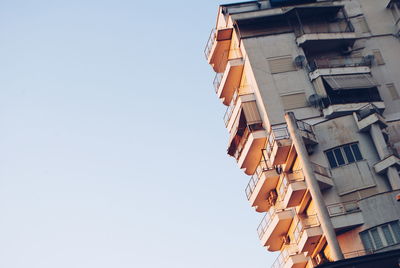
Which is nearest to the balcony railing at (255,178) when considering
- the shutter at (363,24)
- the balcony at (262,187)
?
the balcony at (262,187)

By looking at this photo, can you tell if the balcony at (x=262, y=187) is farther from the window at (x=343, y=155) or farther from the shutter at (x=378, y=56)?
the shutter at (x=378, y=56)

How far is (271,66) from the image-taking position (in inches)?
2176

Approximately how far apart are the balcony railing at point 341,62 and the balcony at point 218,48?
654 centimetres

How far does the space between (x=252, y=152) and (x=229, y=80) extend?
20.0 feet

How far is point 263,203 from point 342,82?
32.6ft

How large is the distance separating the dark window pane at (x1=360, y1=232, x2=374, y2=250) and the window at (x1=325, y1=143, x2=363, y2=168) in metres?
4.98

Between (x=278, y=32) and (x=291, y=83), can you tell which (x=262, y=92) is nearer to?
(x=291, y=83)

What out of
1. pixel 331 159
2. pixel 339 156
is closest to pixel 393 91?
pixel 339 156

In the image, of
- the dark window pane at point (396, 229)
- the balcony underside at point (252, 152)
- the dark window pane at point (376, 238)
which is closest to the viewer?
the dark window pane at point (396, 229)

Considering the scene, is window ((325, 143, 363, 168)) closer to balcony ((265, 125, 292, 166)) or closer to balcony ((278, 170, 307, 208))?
balcony ((278, 170, 307, 208))

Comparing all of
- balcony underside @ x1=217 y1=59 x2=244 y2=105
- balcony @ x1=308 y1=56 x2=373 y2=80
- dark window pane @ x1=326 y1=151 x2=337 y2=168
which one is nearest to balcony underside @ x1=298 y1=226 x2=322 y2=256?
dark window pane @ x1=326 y1=151 x2=337 y2=168

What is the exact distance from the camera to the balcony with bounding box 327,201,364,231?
47.7 m

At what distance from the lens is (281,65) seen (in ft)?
182

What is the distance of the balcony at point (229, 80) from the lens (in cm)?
5678
